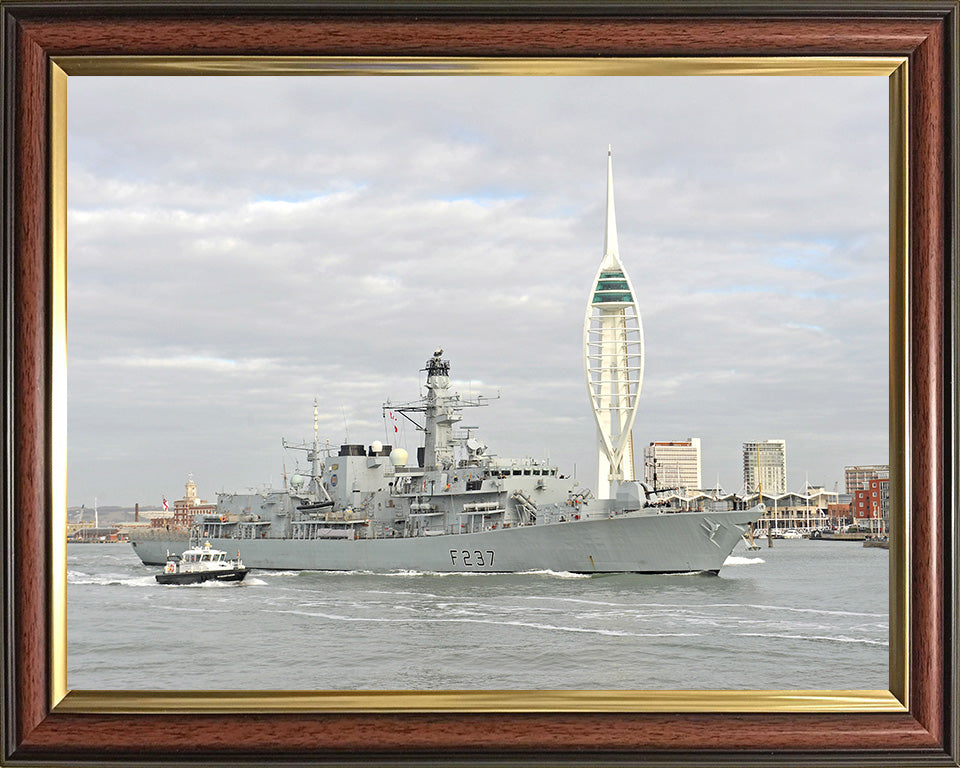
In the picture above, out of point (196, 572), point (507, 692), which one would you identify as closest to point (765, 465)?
point (507, 692)

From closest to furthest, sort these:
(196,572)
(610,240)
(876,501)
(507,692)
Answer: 1. (507,692)
2. (876,501)
3. (610,240)
4. (196,572)

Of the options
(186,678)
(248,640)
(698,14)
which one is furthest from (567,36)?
(248,640)

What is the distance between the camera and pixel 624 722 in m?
A: 2.20

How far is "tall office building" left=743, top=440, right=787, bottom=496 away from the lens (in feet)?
11.5

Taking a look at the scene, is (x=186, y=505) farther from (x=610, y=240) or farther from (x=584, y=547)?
(x=584, y=547)

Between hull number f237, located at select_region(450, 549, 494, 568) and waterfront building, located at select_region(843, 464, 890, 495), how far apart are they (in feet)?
49.1

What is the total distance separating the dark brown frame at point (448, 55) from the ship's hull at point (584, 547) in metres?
13.4

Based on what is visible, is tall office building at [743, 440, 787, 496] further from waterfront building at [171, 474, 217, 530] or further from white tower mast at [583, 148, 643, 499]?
waterfront building at [171, 474, 217, 530]

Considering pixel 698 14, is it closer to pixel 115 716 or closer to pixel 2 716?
pixel 115 716

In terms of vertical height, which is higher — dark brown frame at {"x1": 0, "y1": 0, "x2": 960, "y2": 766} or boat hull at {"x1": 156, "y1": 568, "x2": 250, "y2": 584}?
dark brown frame at {"x1": 0, "y1": 0, "x2": 960, "y2": 766}

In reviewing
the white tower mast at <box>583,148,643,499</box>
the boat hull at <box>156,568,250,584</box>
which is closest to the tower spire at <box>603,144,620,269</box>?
the white tower mast at <box>583,148,643,499</box>

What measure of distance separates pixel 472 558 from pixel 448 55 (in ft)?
53.4

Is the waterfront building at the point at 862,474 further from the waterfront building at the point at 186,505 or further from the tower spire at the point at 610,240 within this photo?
the waterfront building at the point at 186,505

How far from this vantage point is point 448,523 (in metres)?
19.2
